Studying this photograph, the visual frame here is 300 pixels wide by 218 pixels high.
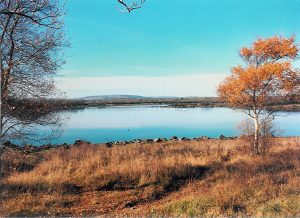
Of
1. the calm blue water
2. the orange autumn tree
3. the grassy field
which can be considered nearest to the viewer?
the grassy field

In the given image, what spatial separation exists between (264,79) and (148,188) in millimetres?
12408

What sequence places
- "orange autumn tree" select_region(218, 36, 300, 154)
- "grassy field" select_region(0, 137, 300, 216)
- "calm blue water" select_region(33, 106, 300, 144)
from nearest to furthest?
"grassy field" select_region(0, 137, 300, 216) → "orange autumn tree" select_region(218, 36, 300, 154) → "calm blue water" select_region(33, 106, 300, 144)

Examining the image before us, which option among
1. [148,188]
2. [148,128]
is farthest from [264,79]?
[148,128]

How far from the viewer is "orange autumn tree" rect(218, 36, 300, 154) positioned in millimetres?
A: 23109

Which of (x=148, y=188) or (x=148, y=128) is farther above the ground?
(x=148, y=188)

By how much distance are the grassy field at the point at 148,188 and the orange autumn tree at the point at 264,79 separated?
566 centimetres

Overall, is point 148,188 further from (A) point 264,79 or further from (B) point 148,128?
(B) point 148,128

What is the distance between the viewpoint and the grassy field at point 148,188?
32.8ft

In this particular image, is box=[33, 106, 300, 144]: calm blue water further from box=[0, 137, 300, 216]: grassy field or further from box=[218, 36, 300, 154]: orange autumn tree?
box=[0, 137, 300, 216]: grassy field


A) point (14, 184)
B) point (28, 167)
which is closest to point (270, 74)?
point (28, 167)

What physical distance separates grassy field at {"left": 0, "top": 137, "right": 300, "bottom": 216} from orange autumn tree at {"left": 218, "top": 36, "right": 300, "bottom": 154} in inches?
223

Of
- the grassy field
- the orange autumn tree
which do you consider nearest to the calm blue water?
the orange autumn tree

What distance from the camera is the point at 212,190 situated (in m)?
11.7

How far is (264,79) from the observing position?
2338cm
